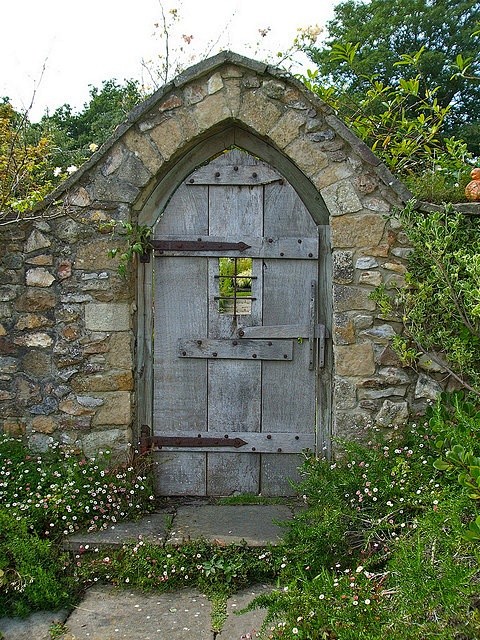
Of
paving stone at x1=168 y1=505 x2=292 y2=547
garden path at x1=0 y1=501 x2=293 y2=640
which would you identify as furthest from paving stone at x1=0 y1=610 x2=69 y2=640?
paving stone at x1=168 y1=505 x2=292 y2=547

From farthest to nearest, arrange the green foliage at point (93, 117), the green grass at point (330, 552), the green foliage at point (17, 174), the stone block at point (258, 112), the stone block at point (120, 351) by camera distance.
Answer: the green foliage at point (93, 117) < the stone block at point (120, 351) < the stone block at point (258, 112) < the green foliage at point (17, 174) < the green grass at point (330, 552)

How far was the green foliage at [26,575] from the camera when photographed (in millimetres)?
3162

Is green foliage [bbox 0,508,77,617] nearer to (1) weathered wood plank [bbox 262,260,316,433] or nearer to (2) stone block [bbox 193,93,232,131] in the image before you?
(1) weathered wood plank [bbox 262,260,316,433]

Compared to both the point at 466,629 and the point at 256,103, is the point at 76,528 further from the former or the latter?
the point at 256,103

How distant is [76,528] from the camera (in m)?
3.65

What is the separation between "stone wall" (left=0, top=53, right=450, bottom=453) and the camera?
12.6ft

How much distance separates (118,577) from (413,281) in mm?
2308

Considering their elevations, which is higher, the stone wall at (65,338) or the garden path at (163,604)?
the stone wall at (65,338)

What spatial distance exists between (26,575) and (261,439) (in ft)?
5.34

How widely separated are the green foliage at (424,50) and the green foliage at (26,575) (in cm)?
1503

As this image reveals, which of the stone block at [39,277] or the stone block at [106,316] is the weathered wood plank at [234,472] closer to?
the stone block at [106,316]

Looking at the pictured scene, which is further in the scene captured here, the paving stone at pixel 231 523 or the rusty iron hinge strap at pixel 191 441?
the rusty iron hinge strap at pixel 191 441

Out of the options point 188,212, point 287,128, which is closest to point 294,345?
point 188,212

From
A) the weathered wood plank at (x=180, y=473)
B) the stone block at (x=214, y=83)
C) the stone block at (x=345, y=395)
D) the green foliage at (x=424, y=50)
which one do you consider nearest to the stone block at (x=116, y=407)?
the weathered wood plank at (x=180, y=473)
